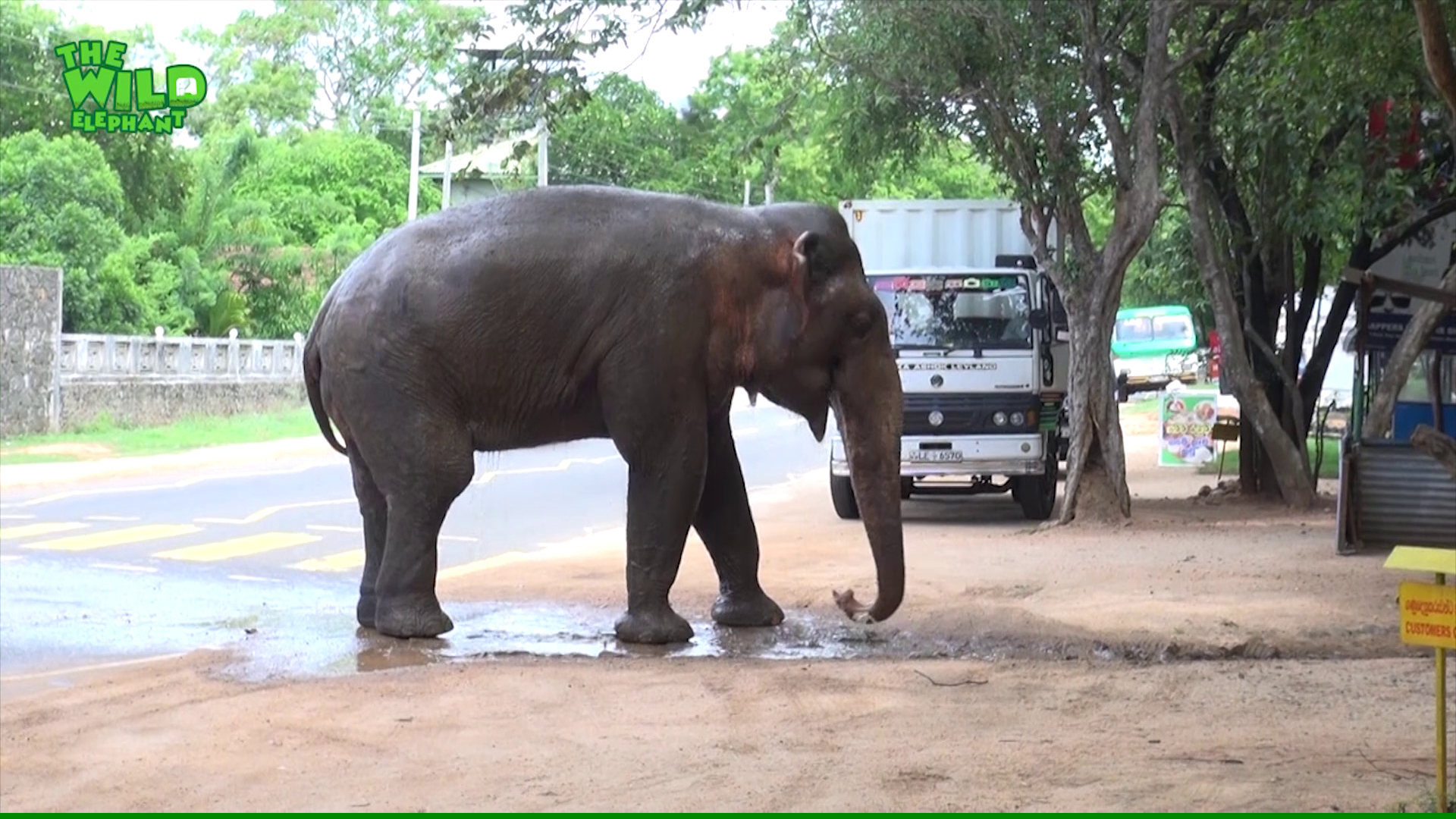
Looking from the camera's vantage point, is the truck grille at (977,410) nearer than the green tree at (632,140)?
Yes

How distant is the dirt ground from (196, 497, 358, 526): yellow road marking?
6489 millimetres

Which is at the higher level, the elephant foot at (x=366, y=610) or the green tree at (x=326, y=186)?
the green tree at (x=326, y=186)

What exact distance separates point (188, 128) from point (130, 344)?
782 inches

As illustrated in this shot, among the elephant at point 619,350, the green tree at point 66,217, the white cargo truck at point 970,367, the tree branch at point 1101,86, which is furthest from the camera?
the green tree at point 66,217

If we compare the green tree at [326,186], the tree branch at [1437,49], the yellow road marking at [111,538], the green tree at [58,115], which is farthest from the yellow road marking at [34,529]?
the green tree at [326,186]

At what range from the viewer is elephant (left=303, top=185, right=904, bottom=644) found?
9211 millimetres

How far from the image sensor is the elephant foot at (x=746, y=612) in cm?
992

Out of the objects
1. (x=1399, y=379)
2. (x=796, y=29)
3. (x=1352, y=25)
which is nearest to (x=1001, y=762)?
(x=1352, y=25)

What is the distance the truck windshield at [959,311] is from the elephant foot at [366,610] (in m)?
8.36

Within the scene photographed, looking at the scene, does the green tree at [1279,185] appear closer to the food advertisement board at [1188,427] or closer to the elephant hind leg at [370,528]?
the food advertisement board at [1188,427]

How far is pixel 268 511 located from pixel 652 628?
973 cm

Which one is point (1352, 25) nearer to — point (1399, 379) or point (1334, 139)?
point (1399, 379)

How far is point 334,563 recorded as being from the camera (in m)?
14.0

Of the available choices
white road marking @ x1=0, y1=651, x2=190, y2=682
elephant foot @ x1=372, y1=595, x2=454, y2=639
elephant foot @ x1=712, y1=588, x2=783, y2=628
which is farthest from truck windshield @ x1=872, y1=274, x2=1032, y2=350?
white road marking @ x1=0, y1=651, x2=190, y2=682
